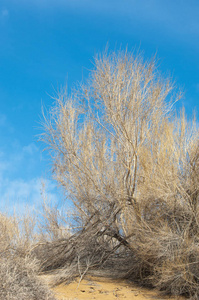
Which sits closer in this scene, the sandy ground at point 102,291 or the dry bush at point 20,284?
the dry bush at point 20,284

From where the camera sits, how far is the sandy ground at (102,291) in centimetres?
905

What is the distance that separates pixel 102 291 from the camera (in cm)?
954

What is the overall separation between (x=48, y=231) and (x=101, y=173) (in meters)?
4.75

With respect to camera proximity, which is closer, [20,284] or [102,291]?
[20,284]

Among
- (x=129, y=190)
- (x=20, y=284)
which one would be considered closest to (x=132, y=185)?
(x=129, y=190)

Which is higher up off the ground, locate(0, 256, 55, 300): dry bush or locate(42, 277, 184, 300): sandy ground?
locate(0, 256, 55, 300): dry bush

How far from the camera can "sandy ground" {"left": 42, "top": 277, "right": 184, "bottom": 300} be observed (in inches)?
356

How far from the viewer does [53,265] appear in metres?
12.0

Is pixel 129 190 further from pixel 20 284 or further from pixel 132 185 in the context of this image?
pixel 20 284

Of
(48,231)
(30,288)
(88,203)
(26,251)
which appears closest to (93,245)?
(88,203)

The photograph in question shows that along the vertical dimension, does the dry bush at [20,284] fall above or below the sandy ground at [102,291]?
above

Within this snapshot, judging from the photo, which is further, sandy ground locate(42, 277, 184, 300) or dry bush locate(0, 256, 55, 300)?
sandy ground locate(42, 277, 184, 300)

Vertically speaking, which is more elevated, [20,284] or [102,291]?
[20,284]

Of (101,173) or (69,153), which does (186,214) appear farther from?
(69,153)
